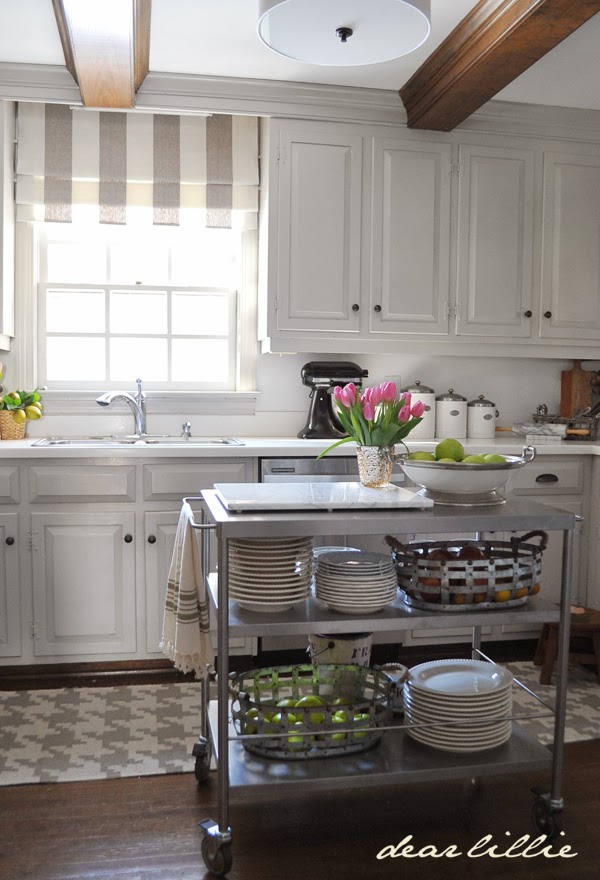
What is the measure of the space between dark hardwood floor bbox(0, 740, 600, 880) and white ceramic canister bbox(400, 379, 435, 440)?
6.05 ft

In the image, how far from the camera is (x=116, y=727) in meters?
2.86

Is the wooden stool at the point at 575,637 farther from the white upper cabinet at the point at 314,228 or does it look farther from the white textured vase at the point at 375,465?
the white upper cabinet at the point at 314,228

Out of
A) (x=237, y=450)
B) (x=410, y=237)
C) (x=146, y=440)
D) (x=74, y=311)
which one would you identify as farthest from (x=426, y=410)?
(x=74, y=311)

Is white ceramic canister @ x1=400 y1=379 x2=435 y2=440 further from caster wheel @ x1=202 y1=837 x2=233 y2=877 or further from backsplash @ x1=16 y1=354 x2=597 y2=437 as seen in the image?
caster wheel @ x1=202 y1=837 x2=233 y2=877

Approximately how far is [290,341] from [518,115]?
151cm

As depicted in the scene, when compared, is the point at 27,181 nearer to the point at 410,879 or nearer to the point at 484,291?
the point at 484,291

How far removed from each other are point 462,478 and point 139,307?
2348 mm

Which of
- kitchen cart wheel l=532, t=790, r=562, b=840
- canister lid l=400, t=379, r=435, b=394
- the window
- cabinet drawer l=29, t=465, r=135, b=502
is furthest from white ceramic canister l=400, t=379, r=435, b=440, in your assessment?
kitchen cart wheel l=532, t=790, r=562, b=840

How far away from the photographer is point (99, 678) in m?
3.33

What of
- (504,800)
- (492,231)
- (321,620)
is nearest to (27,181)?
(492,231)

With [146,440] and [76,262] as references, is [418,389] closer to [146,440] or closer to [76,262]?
[146,440]

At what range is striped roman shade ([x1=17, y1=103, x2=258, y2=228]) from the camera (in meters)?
3.76

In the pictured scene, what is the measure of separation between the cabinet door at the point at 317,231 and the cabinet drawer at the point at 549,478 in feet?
3.28

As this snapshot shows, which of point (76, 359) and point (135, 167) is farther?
point (76, 359)
